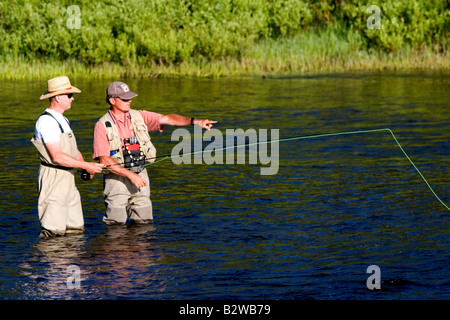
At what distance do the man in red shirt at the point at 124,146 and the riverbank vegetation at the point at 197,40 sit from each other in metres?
18.3

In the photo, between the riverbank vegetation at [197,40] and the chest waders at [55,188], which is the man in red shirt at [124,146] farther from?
the riverbank vegetation at [197,40]

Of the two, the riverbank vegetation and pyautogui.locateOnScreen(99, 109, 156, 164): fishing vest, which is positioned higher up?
the riverbank vegetation

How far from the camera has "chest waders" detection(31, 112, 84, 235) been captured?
8781 millimetres

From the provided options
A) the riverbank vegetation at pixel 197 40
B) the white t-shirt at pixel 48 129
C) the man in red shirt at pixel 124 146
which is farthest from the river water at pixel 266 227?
the riverbank vegetation at pixel 197 40

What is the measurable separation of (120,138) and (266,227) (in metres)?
1.84

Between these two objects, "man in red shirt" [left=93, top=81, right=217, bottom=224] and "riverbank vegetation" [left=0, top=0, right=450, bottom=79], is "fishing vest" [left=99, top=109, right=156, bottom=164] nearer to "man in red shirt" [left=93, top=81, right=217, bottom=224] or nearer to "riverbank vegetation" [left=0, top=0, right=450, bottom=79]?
"man in red shirt" [left=93, top=81, right=217, bottom=224]

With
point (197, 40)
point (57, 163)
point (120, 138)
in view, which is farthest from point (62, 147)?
point (197, 40)

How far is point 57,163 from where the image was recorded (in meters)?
8.70

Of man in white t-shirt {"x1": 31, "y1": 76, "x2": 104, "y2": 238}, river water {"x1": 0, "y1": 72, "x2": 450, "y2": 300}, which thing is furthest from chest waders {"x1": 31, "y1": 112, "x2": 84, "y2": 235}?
river water {"x1": 0, "y1": 72, "x2": 450, "y2": 300}

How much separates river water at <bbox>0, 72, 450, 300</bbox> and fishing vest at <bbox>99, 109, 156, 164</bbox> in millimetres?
844

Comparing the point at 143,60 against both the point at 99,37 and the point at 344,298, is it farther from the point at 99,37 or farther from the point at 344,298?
the point at 344,298

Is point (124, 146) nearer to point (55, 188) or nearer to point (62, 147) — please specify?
point (62, 147)

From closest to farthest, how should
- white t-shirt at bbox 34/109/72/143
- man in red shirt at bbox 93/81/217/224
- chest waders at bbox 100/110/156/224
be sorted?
white t-shirt at bbox 34/109/72/143, man in red shirt at bbox 93/81/217/224, chest waders at bbox 100/110/156/224

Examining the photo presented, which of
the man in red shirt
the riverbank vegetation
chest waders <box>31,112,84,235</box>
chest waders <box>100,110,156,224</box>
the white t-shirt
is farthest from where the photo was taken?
the riverbank vegetation
